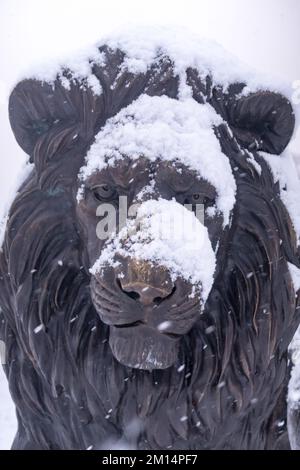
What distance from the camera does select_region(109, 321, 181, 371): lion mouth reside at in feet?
5.37

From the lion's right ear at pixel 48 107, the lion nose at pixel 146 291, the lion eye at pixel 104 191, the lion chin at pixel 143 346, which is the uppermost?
the lion's right ear at pixel 48 107

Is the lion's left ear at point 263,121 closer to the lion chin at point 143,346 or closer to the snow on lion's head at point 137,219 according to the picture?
the snow on lion's head at point 137,219

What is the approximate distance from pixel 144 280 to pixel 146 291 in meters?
0.03

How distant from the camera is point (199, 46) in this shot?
192 cm

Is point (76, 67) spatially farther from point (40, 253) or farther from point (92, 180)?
point (40, 253)

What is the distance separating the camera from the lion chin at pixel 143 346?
1.64 metres

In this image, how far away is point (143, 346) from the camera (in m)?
1.65

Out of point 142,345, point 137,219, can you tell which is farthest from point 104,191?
point 142,345

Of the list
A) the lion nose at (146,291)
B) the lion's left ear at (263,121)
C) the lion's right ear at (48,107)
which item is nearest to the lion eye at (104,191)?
the lion's right ear at (48,107)

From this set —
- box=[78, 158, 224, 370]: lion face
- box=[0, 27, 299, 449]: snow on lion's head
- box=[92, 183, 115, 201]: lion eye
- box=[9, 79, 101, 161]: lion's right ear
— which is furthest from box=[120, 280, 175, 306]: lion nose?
box=[9, 79, 101, 161]: lion's right ear

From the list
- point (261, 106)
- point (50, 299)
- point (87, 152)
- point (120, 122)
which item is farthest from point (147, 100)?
point (50, 299)

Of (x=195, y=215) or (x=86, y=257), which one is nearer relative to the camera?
(x=195, y=215)

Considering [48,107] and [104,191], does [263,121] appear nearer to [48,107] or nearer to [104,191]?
[104,191]

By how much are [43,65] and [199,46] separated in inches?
19.3
